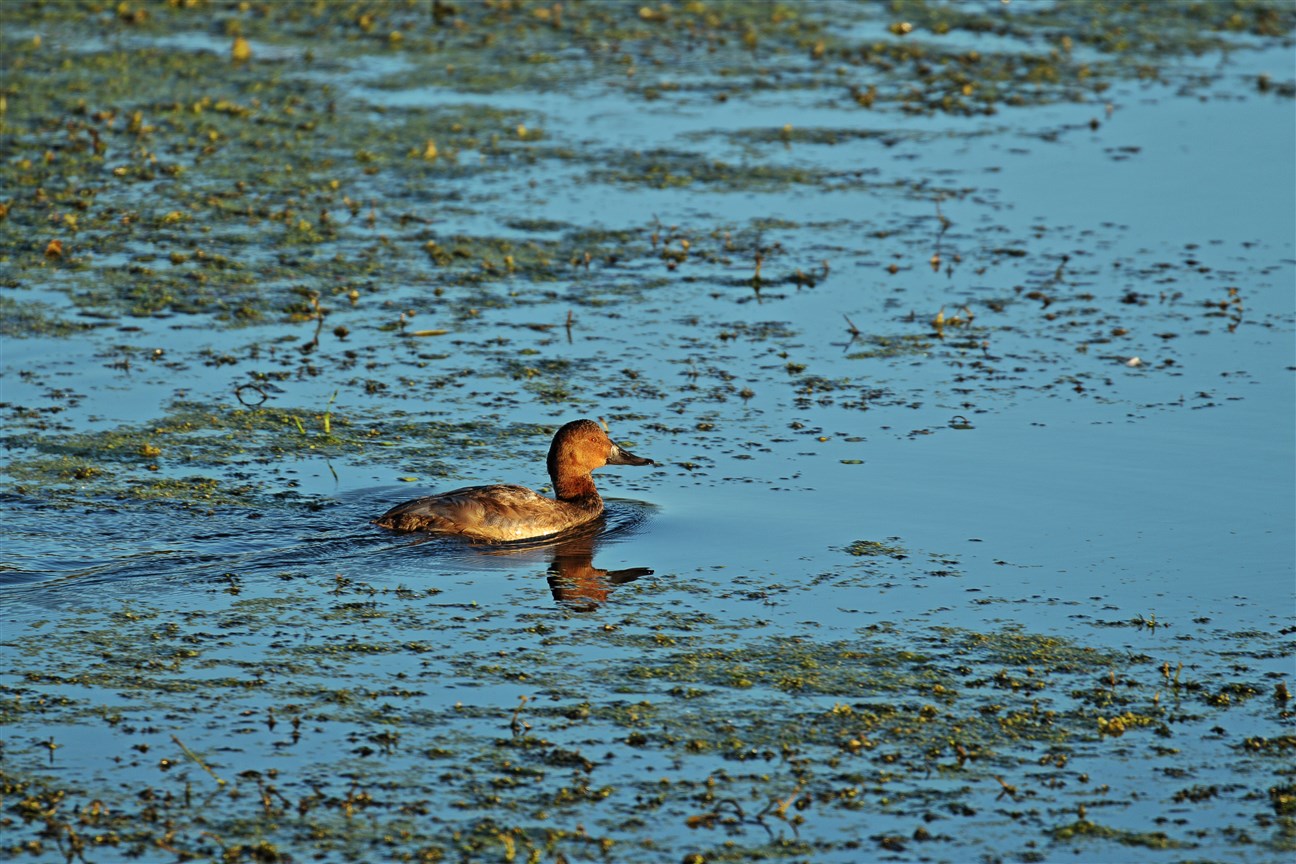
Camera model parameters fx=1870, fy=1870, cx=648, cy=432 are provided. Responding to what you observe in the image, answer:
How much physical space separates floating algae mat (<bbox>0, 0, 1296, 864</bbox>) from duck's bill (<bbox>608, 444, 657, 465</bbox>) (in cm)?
18

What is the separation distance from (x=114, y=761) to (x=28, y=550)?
2412 millimetres

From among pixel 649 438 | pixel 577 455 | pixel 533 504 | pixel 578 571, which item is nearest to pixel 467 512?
pixel 533 504

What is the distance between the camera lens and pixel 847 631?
819cm

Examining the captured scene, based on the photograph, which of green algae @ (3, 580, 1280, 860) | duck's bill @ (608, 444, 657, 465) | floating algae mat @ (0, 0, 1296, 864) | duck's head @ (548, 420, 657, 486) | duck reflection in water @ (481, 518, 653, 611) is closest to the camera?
green algae @ (3, 580, 1280, 860)

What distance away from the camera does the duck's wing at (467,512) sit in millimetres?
9250

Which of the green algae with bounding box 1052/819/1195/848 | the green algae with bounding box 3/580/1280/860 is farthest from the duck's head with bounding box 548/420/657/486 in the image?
the green algae with bounding box 1052/819/1195/848

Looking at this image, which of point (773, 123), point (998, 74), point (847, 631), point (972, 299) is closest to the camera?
point (847, 631)

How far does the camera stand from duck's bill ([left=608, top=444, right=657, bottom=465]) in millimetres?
10031

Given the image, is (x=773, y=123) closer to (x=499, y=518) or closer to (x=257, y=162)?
(x=257, y=162)

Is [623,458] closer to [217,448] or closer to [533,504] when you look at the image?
[533,504]

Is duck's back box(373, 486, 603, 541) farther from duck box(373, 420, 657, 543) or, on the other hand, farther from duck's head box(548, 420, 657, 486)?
duck's head box(548, 420, 657, 486)

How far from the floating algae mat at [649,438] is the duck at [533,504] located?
0.12 m

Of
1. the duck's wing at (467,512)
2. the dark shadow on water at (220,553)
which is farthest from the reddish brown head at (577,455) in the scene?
the duck's wing at (467,512)

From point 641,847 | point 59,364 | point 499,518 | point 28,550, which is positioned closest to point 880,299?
point 499,518
